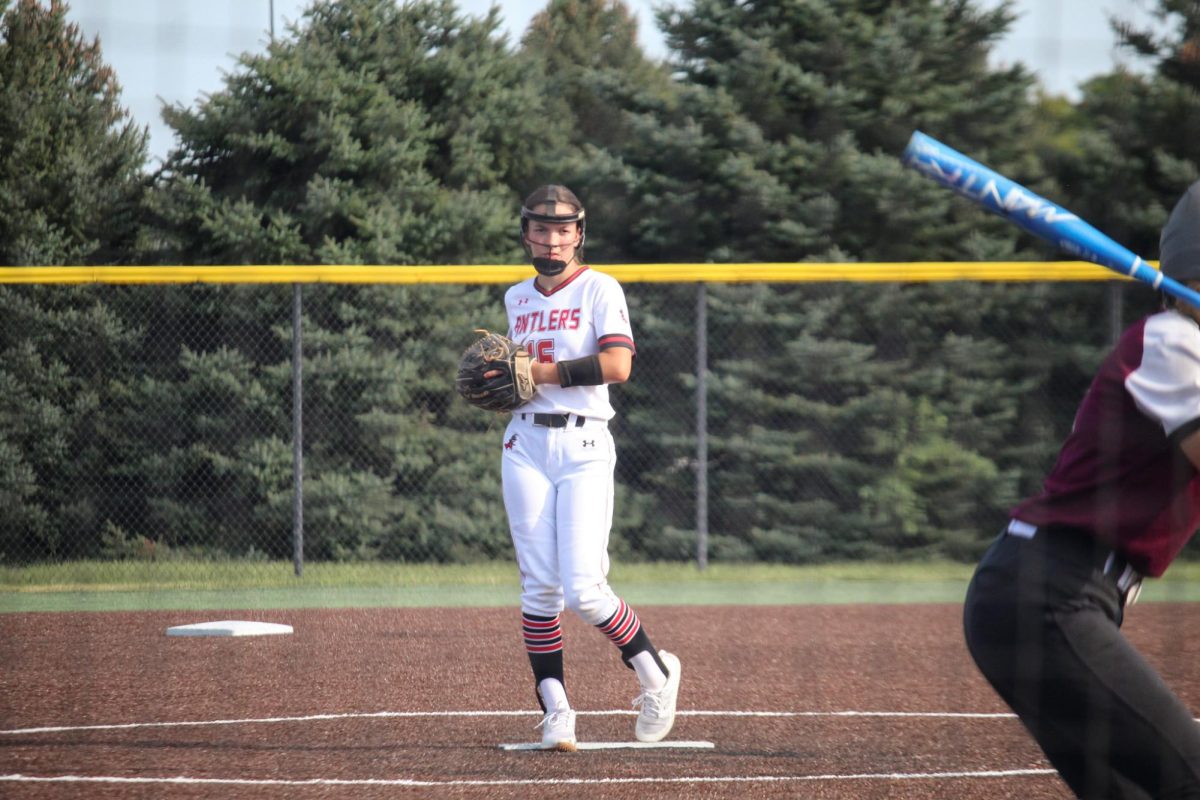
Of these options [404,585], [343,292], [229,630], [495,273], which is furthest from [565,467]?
[343,292]

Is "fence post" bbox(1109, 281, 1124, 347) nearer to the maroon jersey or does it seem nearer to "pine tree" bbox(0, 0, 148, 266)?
"pine tree" bbox(0, 0, 148, 266)

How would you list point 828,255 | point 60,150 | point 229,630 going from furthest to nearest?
point 828,255
point 60,150
point 229,630

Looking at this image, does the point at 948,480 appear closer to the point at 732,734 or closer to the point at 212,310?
the point at 212,310

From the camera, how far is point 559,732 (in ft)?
16.0

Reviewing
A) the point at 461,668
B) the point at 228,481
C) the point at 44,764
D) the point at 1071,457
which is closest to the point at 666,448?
the point at 228,481

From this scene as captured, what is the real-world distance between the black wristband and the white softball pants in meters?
0.17

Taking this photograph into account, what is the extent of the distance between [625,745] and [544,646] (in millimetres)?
469

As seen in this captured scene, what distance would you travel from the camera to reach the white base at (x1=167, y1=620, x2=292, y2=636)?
7969 mm

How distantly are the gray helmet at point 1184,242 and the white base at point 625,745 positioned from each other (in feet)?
9.19

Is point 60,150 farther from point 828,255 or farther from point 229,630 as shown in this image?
point 828,255

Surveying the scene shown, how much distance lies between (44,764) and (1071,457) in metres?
3.64

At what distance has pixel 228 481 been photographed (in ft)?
37.1

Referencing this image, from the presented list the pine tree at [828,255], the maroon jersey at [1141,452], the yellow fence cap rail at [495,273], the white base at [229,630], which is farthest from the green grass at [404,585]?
Result: the maroon jersey at [1141,452]

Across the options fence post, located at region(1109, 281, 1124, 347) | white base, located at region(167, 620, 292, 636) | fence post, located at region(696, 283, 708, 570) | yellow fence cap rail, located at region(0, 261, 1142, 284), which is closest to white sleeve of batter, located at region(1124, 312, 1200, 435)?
white base, located at region(167, 620, 292, 636)
